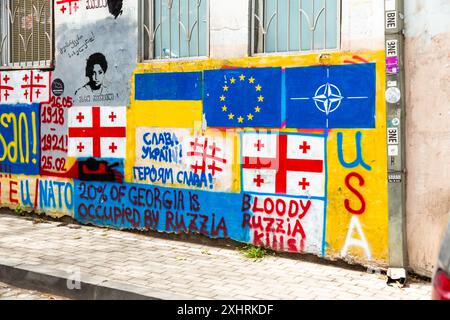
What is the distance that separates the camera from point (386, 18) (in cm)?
565

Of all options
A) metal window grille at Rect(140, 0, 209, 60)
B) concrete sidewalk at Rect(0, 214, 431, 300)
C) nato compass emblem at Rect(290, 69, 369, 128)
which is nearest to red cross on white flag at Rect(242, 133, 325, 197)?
nato compass emblem at Rect(290, 69, 369, 128)

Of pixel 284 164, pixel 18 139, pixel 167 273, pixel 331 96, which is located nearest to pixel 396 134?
pixel 331 96

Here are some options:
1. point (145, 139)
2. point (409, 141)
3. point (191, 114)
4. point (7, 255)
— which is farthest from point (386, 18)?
point (7, 255)

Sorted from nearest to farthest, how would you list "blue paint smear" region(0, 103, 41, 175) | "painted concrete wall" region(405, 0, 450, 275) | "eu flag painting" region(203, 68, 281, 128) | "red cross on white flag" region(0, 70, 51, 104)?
"painted concrete wall" region(405, 0, 450, 275), "eu flag painting" region(203, 68, 281, 128), "red cross on white flag" region(0, 70, 51, 104), "blue paint smear" region(0, 103, 41, 175)

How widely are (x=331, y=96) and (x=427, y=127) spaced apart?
100cm

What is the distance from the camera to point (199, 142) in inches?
277

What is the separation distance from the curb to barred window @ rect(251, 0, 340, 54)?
2.92m

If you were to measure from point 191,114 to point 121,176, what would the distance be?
1305 millimetres

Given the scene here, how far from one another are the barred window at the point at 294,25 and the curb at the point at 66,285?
2.92 meters

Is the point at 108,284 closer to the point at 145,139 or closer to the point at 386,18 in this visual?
the point at 145,139

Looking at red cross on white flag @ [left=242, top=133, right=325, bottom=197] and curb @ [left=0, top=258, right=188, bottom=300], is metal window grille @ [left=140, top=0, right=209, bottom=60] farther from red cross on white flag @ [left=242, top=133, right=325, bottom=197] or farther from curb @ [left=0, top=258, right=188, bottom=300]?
curb @ [left=0, top=258, right=188, bottom=300]

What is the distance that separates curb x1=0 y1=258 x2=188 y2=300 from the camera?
5152mm

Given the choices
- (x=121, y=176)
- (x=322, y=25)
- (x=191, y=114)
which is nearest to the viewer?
(x=322, y=25)
